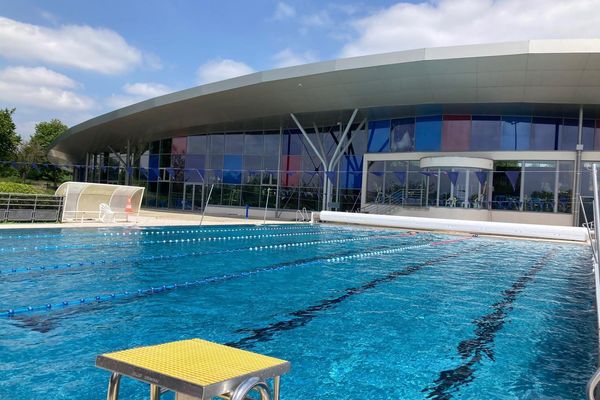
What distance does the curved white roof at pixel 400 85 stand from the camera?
64.6ft

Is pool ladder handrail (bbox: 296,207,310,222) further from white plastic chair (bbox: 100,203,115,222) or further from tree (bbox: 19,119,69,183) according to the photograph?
tree (bbox: 19,119,69,183)

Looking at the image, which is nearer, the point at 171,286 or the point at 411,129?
the point at 171,286

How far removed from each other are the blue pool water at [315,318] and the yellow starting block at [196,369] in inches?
71.5

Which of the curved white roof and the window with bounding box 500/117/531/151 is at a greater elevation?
the curved white roof

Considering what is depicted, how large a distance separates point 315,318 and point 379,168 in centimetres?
2284

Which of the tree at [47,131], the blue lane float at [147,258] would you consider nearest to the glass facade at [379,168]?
the blue lane float at [147,258]

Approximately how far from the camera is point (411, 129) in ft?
90.7

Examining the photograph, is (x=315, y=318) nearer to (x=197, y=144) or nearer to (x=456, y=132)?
(x=456, y=132)

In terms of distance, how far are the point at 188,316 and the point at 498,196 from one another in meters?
22.3

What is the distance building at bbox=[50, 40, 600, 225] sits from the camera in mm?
21031

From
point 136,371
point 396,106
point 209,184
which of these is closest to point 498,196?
point 396,106

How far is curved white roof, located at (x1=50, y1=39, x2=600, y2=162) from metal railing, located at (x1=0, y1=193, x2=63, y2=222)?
1068cm

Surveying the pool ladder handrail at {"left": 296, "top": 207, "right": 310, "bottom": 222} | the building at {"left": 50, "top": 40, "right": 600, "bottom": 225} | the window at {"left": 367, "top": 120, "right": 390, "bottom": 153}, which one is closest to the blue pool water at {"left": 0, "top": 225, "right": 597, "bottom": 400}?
the building at {"left": 50, "top": 40, "right": 600, "bottom": 225}

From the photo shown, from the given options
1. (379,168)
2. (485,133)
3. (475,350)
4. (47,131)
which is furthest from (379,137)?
(47,131)
